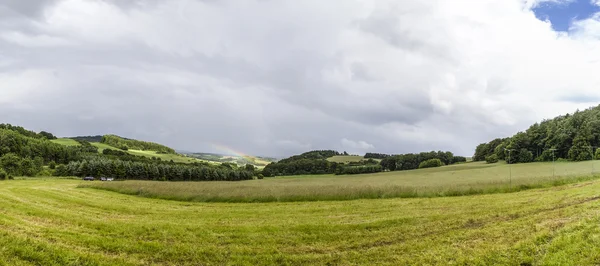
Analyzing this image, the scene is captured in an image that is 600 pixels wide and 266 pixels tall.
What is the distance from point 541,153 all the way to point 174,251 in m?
108

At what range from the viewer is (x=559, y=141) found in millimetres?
85438

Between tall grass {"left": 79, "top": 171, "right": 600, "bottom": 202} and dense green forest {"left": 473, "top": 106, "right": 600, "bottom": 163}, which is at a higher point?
dense green forest {"left": 473, "top": 106, "right": 600, "bottom": 163}

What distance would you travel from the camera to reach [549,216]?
44.1ft

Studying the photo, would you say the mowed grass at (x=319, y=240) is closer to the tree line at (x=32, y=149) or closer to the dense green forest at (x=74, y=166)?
the dense green forest at (x=74, y=166)

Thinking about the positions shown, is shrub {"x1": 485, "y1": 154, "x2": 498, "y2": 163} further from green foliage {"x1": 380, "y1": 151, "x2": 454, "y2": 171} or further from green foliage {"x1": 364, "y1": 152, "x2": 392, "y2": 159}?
green foliage {"x1": 364, "y1": 152, "x2": 392, "y2": 159}

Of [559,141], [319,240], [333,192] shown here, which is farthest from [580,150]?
[319,240]

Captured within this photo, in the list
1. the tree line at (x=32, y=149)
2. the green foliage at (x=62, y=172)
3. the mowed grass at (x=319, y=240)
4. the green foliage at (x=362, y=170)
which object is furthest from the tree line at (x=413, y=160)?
the tree line at (x=32, y=149)

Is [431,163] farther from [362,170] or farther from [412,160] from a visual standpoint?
[362,170]

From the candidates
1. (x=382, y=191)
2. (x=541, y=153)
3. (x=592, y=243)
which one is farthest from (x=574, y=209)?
(x=541, y=153)

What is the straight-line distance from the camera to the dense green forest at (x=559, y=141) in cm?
7862

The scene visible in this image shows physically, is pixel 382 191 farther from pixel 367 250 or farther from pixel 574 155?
pixel 574 155

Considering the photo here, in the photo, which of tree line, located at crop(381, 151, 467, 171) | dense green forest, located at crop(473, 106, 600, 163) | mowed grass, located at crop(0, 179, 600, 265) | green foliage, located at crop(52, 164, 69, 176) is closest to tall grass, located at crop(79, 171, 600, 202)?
mowed grass, located at crop(0, 179, 600, 265)

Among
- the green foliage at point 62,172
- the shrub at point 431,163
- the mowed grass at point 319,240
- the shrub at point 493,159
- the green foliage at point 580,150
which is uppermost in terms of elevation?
the green foliage at point 580,150

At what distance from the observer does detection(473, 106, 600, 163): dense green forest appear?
78625 mm
